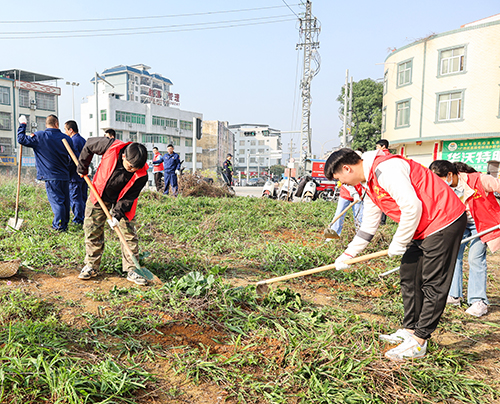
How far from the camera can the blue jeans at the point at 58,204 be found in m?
5.64

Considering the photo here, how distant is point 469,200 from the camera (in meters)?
3.57

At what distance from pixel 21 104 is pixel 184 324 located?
4056 cm

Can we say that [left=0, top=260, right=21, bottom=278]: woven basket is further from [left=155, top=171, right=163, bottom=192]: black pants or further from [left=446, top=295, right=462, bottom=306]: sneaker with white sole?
[left=155, top=171, right=163, bottom=192]: black pants

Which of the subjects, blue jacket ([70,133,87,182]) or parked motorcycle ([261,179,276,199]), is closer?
blue jacket ([70,133,87,182])

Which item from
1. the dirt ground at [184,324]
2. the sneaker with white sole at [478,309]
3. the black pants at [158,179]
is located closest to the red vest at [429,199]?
the dirt ground at [184,324]

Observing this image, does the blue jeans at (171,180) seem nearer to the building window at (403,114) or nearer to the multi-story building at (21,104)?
the building window at (403,114)

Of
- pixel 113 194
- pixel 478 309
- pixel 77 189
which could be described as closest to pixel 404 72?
pixel 77 189

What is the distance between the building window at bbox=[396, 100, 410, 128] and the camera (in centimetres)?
2106

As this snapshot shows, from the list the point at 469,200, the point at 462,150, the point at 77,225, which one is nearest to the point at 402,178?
the point at 469,200

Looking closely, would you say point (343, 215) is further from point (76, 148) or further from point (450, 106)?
point (450, 106)

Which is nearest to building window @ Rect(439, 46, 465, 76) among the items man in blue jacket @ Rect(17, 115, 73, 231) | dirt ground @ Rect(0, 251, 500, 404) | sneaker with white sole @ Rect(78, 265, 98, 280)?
dirt ground @ Rect(0, 251, 500, 404)

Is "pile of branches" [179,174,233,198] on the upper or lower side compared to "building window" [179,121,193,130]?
lower

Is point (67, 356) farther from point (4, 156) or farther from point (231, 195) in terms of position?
point (4, 156)

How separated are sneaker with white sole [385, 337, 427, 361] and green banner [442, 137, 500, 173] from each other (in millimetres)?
17782
